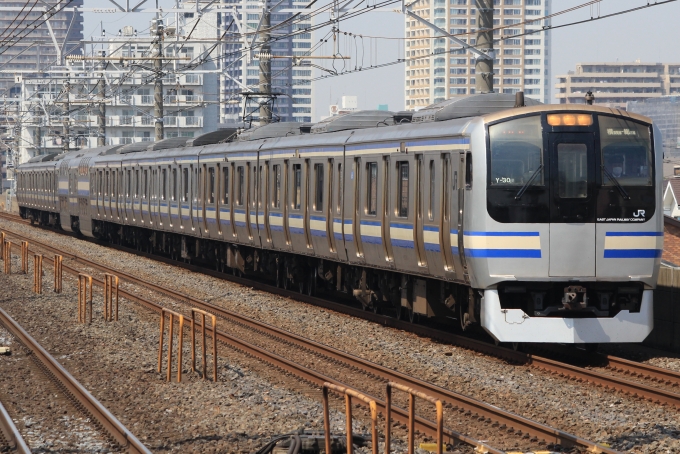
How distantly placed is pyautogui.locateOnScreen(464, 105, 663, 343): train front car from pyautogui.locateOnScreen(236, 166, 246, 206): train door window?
416 inches

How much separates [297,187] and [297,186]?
0.06 ft

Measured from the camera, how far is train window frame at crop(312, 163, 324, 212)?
59.6 ft

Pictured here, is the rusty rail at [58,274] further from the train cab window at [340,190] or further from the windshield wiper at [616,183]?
the windshield wiper at [616,183]

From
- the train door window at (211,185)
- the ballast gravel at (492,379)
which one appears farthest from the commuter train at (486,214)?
the train door window at (211,185)

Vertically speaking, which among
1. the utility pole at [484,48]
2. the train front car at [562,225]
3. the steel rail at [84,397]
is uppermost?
the utility pole at [484,48]

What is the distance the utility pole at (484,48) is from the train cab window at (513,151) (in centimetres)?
348

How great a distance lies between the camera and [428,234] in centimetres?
1406

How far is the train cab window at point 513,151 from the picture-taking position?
40.6 feet

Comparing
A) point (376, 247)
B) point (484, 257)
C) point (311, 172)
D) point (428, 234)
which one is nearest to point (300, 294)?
point (311, 172)

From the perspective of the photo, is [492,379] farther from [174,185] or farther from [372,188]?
[174,185]

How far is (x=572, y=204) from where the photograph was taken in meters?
12.4

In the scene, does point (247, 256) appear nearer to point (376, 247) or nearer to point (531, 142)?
point (376, 247)

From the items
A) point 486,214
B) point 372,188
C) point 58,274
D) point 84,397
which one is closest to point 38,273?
point 58,274

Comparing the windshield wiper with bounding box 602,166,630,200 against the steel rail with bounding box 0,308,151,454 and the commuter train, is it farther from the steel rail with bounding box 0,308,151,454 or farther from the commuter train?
the steel rail with bounding box 0,308,151,454
